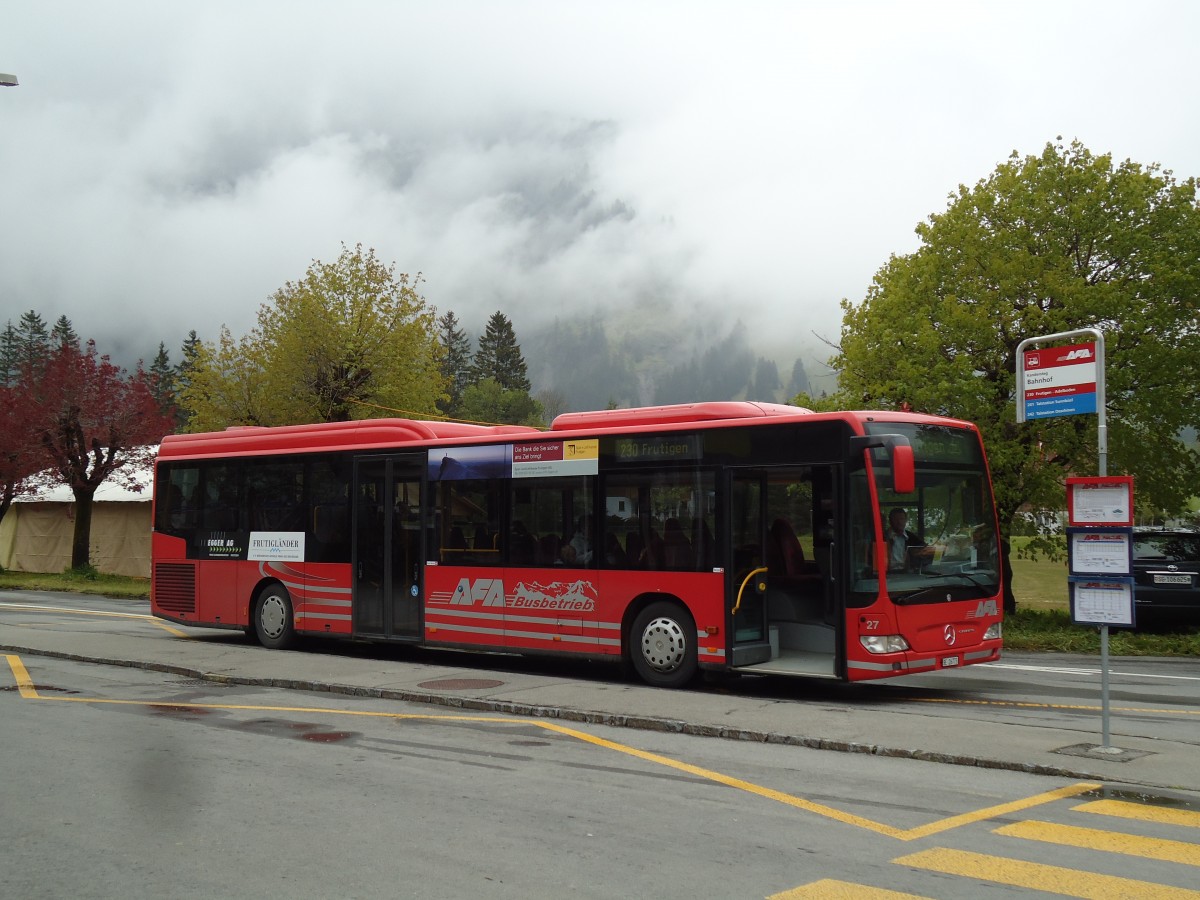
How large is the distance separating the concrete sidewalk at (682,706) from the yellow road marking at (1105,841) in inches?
58.6

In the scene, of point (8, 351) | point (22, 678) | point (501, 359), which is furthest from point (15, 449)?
point (8, 351)

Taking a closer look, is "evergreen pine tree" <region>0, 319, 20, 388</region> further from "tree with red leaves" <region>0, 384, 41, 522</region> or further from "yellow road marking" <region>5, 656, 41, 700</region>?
"yellow road marking" <region>5, 656, 41, 700</region>

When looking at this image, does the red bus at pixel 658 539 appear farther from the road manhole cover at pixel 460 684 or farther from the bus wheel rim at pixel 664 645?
the road manhole cover at pixel 460 684

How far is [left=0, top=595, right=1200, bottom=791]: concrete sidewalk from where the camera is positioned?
8.64 metres

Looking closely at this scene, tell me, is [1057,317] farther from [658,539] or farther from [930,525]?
[658,539]

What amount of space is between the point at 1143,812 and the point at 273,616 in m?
13.2

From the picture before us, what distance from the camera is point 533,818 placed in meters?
6.77

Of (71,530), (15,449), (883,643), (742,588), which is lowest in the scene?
(883,643)

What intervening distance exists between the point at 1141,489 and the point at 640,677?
13.1 meters

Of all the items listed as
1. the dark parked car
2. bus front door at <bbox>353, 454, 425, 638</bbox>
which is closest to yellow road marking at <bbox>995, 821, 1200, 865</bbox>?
bus front door at <bbox>353, 454, 425, 638</bbox>

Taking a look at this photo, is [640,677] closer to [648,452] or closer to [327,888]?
[648,452]

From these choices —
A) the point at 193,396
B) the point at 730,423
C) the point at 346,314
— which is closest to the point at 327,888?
the point at 730,423

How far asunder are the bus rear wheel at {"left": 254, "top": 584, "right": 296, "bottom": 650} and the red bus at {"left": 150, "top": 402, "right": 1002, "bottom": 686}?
67 mm

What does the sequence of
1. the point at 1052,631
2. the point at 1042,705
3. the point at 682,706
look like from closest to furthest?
1. the point at 682,706
2. the point at 1042,705
3. the point at 1052,631
